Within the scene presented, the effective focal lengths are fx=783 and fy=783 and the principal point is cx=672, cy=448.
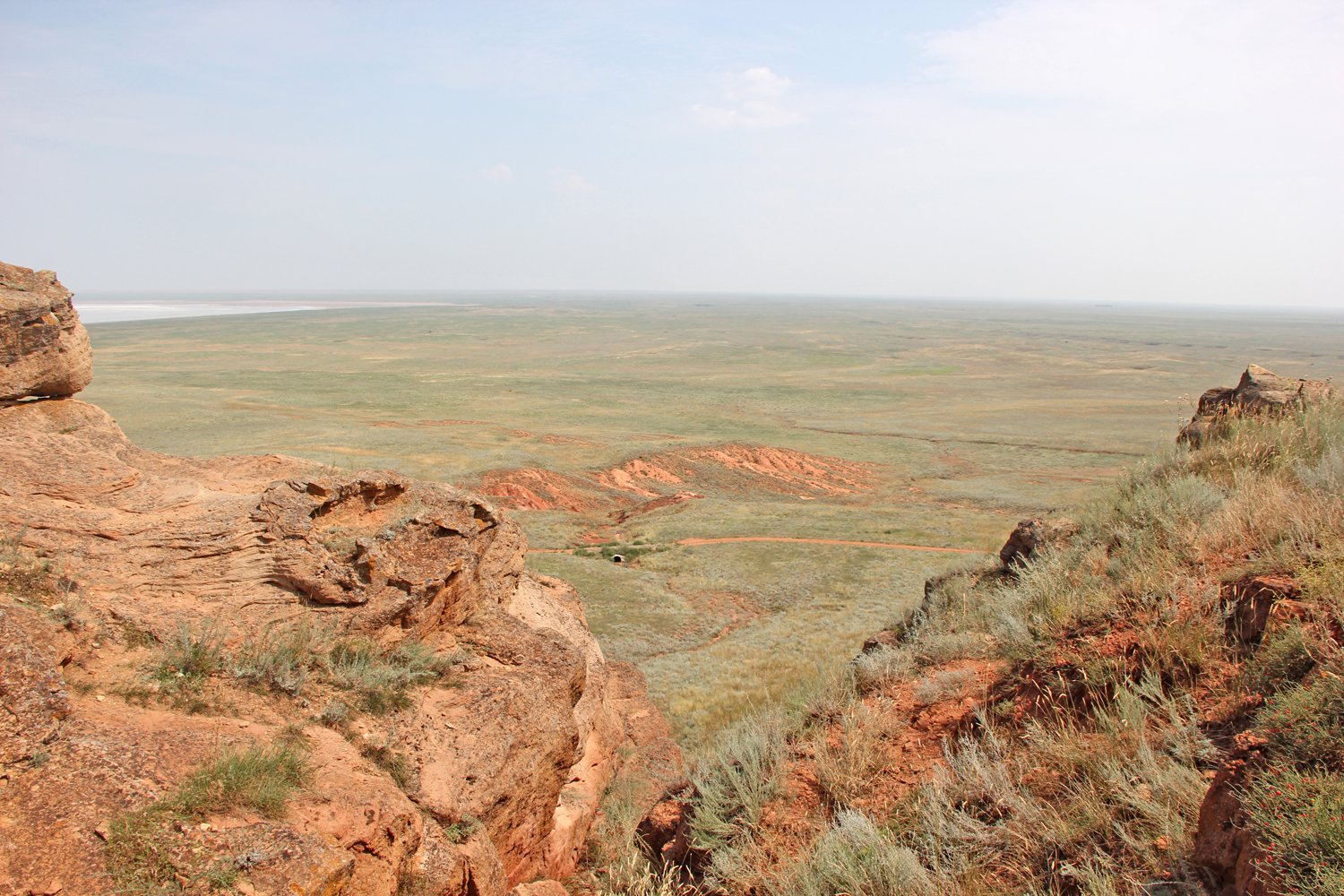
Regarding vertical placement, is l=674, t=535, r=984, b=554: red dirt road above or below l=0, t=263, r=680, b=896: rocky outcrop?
below

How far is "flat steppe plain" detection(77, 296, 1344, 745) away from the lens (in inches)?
708

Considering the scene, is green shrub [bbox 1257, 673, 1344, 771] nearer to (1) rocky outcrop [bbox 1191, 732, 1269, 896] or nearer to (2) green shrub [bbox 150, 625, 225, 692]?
(1) rocky outcrop [bbox 1191, 732, 1269, 896]

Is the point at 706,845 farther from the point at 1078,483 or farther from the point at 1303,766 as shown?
the point at 1078,483

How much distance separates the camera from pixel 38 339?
7656 mm

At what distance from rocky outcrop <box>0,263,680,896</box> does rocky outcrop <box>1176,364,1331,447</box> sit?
8230 millimetres

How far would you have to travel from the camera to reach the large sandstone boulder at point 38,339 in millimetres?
7438

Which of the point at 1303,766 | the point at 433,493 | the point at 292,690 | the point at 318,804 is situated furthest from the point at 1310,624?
the point at 433,493

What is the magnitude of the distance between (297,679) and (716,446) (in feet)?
110

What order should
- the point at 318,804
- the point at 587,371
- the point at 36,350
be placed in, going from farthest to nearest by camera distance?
the point at 587,371
the point at 36,350
the point at 318,804

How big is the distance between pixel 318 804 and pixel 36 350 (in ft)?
20.3

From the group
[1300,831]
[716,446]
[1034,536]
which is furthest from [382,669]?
[716,446]

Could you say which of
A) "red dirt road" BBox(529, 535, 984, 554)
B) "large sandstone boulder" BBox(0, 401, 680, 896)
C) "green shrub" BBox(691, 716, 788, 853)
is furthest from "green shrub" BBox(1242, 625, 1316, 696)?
"red dirt road" BBox(529, 535, 984, 554)

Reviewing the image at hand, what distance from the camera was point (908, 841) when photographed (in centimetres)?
472

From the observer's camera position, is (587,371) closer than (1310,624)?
No
